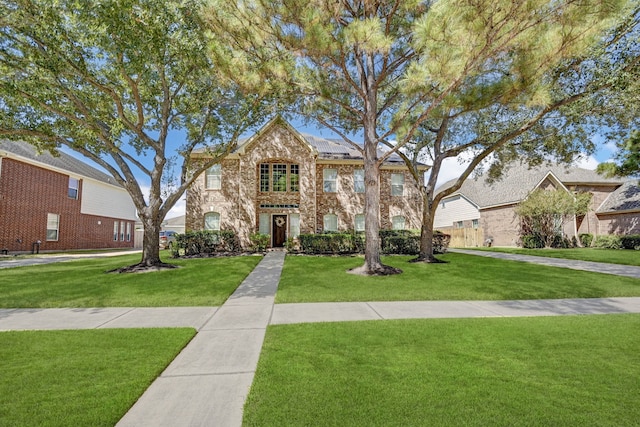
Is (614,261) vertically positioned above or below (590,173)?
below

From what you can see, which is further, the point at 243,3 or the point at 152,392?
the point at 243,3

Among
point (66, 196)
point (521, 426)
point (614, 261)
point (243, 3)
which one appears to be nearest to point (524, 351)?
point (521, 426)

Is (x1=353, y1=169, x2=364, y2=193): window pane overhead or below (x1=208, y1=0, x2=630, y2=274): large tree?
below

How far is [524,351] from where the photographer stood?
157 inches

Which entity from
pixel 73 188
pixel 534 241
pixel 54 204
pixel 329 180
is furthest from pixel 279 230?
pixel 534 241

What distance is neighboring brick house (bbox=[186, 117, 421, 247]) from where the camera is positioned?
65.7 feet

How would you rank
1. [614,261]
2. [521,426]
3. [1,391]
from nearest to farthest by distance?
1. [521,426]
2. [1,391]
3. [614,261]

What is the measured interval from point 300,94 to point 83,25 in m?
6.85

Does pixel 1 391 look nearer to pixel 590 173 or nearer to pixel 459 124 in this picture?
pixel 459 124

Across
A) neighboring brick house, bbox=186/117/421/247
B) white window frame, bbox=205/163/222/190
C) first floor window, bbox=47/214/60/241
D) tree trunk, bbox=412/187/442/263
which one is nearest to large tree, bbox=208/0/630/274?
tree trunk, bbox=412/187/442/263

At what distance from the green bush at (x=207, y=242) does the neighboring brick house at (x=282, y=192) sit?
1.21m

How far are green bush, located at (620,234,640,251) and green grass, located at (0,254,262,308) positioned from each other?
81.2 ft

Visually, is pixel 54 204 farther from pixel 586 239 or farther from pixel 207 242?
pixel 586 239

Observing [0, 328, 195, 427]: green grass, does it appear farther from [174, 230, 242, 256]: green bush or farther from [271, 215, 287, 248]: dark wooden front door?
[271, 215, 287, 248]: dark wooden front door
